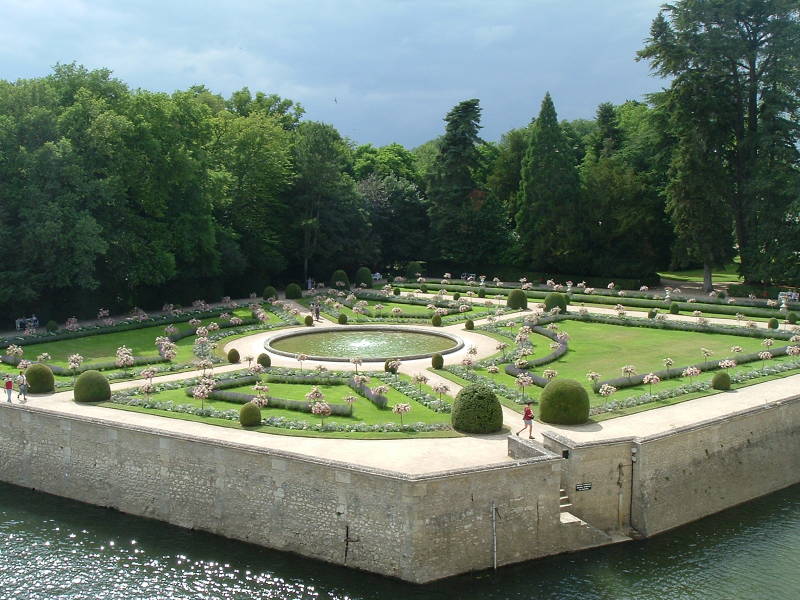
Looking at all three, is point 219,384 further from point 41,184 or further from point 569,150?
point 569,150

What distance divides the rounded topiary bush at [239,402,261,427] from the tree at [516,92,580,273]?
1580 inches

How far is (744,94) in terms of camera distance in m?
50.5

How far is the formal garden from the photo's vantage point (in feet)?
77.6

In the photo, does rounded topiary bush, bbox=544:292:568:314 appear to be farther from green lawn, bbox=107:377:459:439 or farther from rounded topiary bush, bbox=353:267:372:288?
green lawn, bbox=107:377:459:439

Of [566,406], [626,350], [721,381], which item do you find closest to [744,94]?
[626,350]

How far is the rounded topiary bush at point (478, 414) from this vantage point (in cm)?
2206

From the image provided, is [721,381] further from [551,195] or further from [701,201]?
[551,195]

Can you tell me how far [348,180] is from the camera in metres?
60.6

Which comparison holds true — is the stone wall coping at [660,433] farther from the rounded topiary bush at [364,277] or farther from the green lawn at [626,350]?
the rounded topiary bush at [364,277]

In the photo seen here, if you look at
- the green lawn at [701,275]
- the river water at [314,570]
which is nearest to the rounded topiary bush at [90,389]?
the river water at [314,570]

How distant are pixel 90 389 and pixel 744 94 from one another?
44.4 meters

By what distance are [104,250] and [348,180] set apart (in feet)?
82.3

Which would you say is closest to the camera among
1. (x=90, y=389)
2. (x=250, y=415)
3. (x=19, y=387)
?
(x=250, y=415)

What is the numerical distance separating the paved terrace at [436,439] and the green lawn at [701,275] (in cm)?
3431
